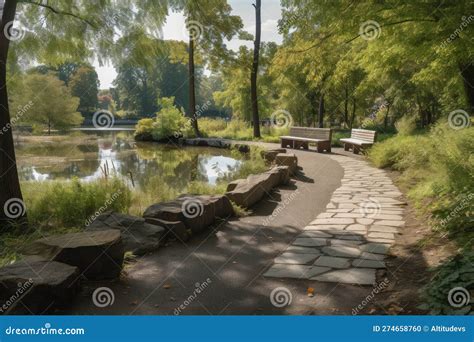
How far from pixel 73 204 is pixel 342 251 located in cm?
438

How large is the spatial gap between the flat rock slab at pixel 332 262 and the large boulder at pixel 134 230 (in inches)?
80.7

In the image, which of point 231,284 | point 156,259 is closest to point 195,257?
point 156,259

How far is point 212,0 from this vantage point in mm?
18234

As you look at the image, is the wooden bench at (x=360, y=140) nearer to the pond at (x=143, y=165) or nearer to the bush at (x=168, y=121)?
the pond at (x=143, y=165)

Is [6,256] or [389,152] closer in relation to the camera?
[6,256]

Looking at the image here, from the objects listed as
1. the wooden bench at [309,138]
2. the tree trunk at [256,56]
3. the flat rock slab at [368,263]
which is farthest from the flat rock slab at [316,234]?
the tree trunk at [256,56]

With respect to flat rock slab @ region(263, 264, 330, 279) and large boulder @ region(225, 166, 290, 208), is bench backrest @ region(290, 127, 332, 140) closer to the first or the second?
large boulder @ region(225, 166, 290, 208)

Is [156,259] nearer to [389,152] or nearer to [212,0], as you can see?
[389,152]

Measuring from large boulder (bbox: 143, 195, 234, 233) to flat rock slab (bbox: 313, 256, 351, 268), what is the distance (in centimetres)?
198

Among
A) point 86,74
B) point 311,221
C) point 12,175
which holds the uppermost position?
point 86,74

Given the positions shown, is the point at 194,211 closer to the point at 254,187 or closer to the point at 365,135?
the point at 254,187

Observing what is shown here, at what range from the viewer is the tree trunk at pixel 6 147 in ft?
19.5

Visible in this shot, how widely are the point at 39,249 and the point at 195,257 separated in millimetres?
1713

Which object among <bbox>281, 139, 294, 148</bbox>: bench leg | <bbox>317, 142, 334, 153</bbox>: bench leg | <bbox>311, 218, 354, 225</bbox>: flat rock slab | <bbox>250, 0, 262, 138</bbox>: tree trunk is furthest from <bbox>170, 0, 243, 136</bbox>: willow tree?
<bbox>311, 218, 354, 225</bbox>: flat rock slab
